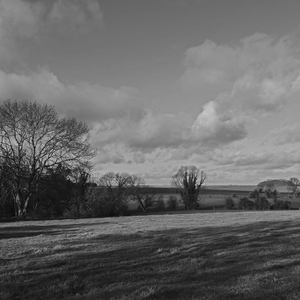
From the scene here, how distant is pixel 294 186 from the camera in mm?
94312

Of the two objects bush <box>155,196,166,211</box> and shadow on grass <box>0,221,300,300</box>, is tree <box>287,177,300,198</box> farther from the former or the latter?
shadow on grass <box>0,221,300,300</box>

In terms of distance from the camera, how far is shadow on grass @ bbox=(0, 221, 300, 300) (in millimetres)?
6121

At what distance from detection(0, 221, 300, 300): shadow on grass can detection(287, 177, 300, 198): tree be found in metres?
89.8

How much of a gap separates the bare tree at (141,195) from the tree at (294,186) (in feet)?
156

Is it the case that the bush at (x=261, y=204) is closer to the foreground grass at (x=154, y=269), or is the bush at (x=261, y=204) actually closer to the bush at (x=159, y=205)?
the bush at (x=159, y=205)

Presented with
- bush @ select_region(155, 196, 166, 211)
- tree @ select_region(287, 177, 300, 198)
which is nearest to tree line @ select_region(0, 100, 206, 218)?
bush @ select_region(155, 196, 166, 211)

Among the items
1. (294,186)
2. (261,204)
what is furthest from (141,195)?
(294,186)

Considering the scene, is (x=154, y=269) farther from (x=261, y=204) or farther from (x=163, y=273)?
(x=261, y=204)

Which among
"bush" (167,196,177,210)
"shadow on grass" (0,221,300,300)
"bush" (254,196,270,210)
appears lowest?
"shadow on grass" (0,221,300,300)

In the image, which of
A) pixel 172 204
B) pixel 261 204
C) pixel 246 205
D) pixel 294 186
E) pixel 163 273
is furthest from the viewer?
pixel 294 186

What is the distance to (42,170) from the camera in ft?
107

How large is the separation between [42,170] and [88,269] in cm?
2672

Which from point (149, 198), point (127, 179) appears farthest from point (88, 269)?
point (127, 179)

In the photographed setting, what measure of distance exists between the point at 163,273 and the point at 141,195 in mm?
70208
